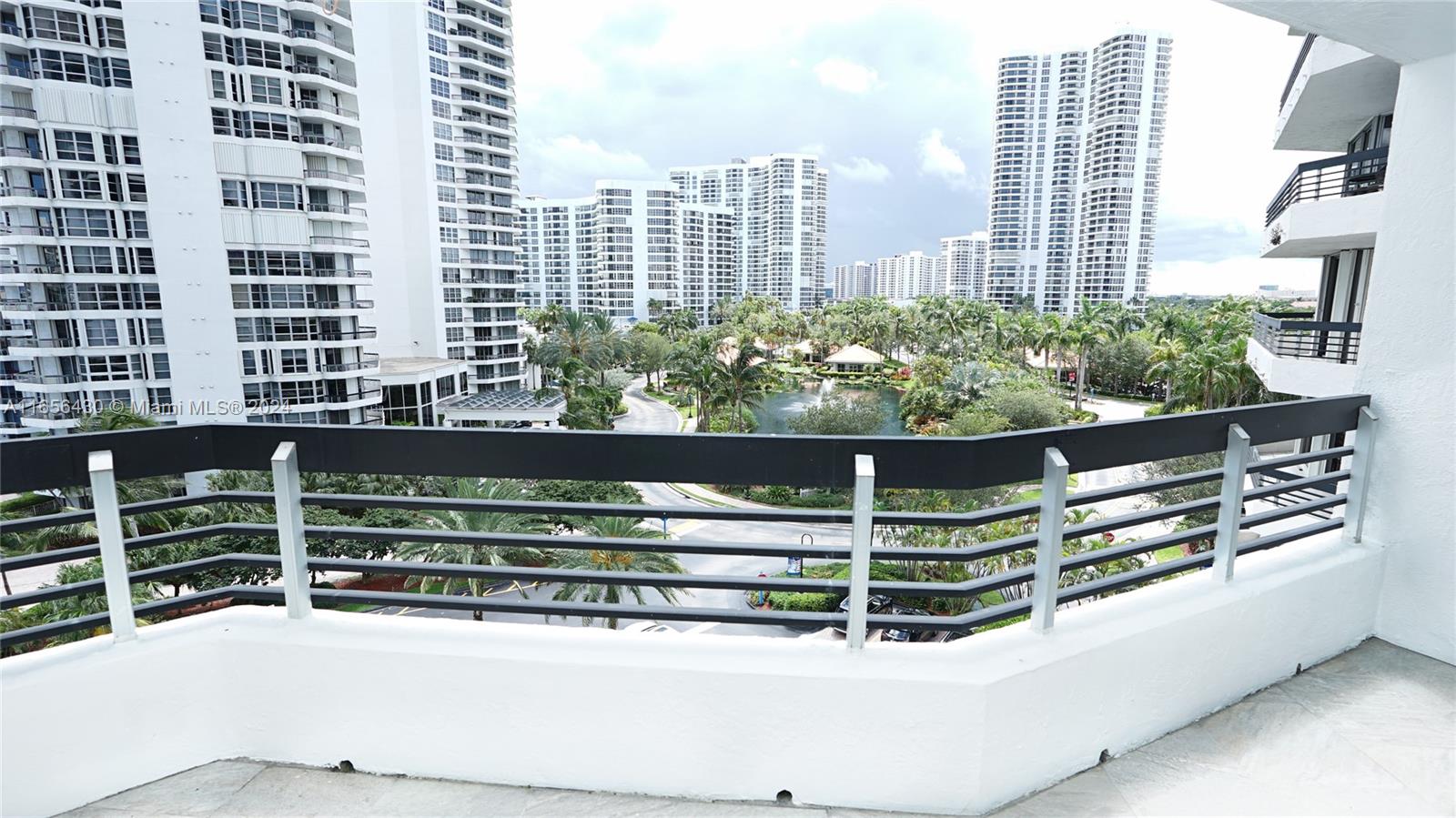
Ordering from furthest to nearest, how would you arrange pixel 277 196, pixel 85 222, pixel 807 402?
1. pixel 807 402
2. pixel 277 196
3. pixel 85 222

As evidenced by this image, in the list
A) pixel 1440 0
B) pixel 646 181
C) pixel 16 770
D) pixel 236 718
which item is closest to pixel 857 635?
pixel 236 718

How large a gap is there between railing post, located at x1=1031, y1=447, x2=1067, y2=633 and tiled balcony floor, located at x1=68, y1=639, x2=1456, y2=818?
1.57 ft

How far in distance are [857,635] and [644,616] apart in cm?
56

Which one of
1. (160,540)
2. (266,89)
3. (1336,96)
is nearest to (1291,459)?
(160,540)

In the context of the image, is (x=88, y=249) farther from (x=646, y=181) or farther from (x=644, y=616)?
(x=646, y=181)

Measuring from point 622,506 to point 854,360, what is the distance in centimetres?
5306

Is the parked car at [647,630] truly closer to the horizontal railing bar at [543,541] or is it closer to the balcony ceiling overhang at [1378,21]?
the horizontal railing bar at [543,541]

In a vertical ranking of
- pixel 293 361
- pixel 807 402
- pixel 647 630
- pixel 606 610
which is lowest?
pixel 807 402

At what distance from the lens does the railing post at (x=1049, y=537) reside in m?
1.72

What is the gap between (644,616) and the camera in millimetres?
1755

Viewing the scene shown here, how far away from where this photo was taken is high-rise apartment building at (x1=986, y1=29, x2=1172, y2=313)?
7906 centimetres

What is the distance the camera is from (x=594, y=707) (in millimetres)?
1762

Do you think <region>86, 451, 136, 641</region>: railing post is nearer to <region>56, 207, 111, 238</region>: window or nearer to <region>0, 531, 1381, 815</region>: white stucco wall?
<region>0, 531, 1381, 815</region>: white stucco wall

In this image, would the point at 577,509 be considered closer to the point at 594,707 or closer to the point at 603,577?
the point at 603,577
